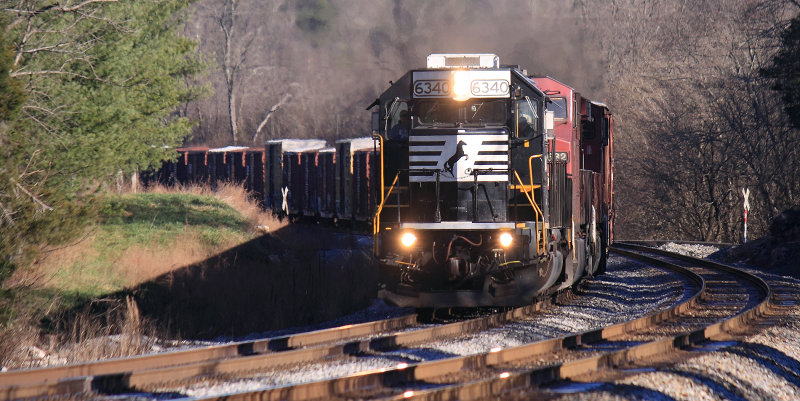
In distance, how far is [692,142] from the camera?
3784 cm

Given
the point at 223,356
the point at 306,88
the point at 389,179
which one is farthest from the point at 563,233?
the point at 306,88

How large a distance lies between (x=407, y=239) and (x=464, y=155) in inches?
50.8

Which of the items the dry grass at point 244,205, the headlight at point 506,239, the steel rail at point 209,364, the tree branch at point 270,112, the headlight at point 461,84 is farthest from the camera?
the tree branch at point 270,112

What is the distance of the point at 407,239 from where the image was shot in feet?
36.3

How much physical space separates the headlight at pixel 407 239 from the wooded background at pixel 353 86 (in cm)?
569

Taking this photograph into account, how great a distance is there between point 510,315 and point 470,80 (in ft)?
10.7

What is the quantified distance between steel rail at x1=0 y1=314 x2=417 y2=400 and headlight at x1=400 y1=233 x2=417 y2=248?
1.13 metres

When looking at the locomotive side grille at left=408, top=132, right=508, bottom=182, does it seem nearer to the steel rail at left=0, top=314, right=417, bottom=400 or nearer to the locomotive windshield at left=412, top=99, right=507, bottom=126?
the locomotive windshield at left=412, top=99, right=507, bottom=126

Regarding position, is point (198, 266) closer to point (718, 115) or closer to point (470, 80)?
point (470, 80)

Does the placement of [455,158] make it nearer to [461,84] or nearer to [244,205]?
[461,84]

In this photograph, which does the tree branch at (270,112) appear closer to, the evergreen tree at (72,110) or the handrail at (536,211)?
the evergreen tree at (72,110)

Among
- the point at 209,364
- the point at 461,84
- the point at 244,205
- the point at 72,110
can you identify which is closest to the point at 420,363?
the point at 209,364

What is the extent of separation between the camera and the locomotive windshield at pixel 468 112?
11391mm

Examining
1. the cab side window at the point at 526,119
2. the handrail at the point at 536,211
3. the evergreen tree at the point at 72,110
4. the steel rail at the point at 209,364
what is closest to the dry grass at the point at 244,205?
the evergreen tree at the point at 72,110
